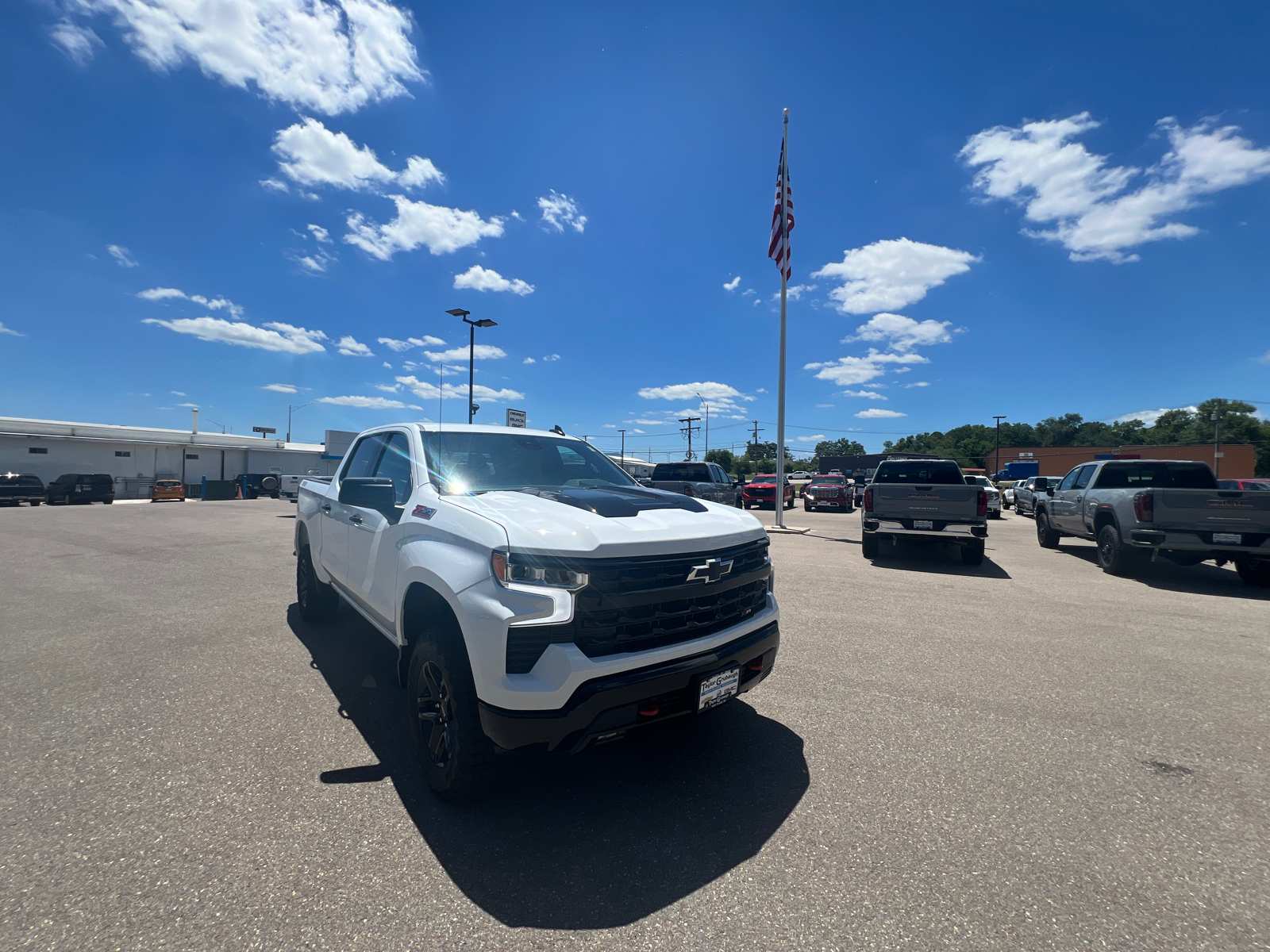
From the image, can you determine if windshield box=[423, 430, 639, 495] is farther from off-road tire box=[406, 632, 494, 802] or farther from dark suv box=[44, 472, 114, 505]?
dark suv box=[44, 472, 114, 505]

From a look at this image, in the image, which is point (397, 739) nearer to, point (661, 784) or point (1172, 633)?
point (661, 784)

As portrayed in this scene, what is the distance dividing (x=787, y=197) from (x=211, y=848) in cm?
1766

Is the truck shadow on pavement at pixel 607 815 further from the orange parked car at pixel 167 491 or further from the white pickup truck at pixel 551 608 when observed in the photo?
the orange parked car at pixel 167 491

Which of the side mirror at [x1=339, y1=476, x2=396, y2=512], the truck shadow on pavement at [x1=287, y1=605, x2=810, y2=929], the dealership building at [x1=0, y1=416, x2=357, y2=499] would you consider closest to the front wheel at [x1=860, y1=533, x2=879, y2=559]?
the truck shadow on pavement at [x1=287, y1=605, x2=810, y2=929]

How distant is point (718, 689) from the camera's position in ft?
8.93

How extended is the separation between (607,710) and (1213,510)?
9.55 meters

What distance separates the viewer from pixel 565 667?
229cm

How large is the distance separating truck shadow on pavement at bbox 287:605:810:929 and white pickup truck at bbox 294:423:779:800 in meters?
0.27

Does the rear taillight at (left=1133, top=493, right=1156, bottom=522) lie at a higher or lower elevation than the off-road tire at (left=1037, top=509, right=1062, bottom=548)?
higher

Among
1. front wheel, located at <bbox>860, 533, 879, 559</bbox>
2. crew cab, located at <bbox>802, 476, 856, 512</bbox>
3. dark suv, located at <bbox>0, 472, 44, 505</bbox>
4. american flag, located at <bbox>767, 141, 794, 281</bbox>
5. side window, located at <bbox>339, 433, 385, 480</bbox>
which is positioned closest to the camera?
side window, located at <bbox>339, 433, 385, 480</bbox>

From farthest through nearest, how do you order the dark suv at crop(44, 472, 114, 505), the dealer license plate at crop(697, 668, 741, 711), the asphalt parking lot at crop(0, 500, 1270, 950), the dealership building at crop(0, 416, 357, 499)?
the dealership building at crop(0, 416, 357, 499)
the dark suv at crop(44, 472, 114, 505)
the dealer license plate at crop(697, 668, 741, 711)
the asphalt parking lot at crop(0, 500, 1270, 950)

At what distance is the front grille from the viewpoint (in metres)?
2.32

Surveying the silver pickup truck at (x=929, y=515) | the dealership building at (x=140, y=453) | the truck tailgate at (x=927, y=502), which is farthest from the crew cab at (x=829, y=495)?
the dealership building at (x=140, y=453)

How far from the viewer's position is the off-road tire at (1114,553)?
8703 mm
